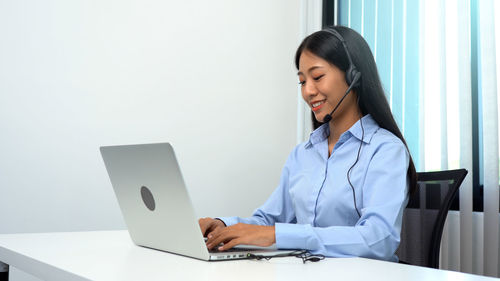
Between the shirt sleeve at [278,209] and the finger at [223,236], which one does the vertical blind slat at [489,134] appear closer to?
the shirt sleeve at [278,209]

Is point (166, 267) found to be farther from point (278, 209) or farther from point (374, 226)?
point (278, 209)

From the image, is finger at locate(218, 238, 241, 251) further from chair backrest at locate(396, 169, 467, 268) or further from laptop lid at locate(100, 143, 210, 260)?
chair backrest at locate(396, 169, 467, 268)

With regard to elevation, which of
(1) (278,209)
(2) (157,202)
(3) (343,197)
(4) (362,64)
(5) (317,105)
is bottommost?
(1) (278,209)

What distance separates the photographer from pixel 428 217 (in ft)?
5.09

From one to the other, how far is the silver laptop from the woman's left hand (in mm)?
22

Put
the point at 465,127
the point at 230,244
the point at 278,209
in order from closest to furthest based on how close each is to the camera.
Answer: the point at 230,244, the point at 278,209, the point at 465,127

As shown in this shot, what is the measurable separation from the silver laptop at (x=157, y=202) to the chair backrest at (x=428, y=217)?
1.74ft

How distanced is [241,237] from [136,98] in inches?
65.9

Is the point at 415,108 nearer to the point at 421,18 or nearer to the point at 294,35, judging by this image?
the point at 421,18

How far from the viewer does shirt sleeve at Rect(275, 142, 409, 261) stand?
119 cm

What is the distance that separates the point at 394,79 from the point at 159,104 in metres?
1.18

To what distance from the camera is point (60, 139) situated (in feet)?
8.00

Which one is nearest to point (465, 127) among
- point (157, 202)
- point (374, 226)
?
point (374, 226)

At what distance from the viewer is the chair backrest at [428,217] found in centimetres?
149
